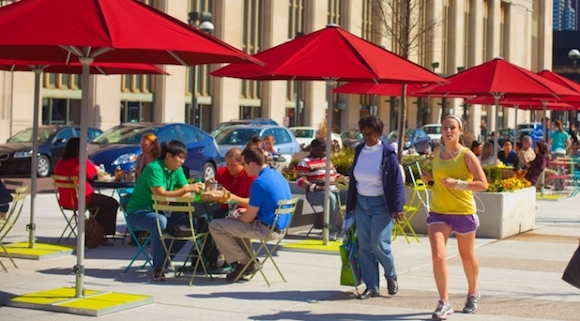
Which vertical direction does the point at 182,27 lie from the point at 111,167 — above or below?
above

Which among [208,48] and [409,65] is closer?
[208,48]

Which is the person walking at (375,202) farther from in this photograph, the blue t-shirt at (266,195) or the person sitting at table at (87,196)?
the person sitting at table at (87,196)

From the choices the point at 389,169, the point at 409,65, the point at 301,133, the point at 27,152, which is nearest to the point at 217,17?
the point at 301,133

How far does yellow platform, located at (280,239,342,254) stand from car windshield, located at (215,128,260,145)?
49.3 feet

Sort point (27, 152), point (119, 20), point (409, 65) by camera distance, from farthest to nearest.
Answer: point (27, 152) < point (409, 65) < point (119, 20)

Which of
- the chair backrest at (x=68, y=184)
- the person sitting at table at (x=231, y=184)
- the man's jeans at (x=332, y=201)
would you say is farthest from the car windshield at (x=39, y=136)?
the person sitting at table at (x=231, y=184)

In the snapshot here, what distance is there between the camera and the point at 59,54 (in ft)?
36.3

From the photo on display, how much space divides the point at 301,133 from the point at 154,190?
2989 cm

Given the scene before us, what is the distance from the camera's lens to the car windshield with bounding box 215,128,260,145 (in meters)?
28.8

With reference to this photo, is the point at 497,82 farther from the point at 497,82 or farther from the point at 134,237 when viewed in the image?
the point at 134,237

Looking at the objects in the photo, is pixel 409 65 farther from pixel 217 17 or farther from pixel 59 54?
pixel 217 17

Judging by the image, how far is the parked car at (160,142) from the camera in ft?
76.6

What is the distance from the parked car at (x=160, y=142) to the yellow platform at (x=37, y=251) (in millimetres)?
10351

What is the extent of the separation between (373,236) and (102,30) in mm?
3178
